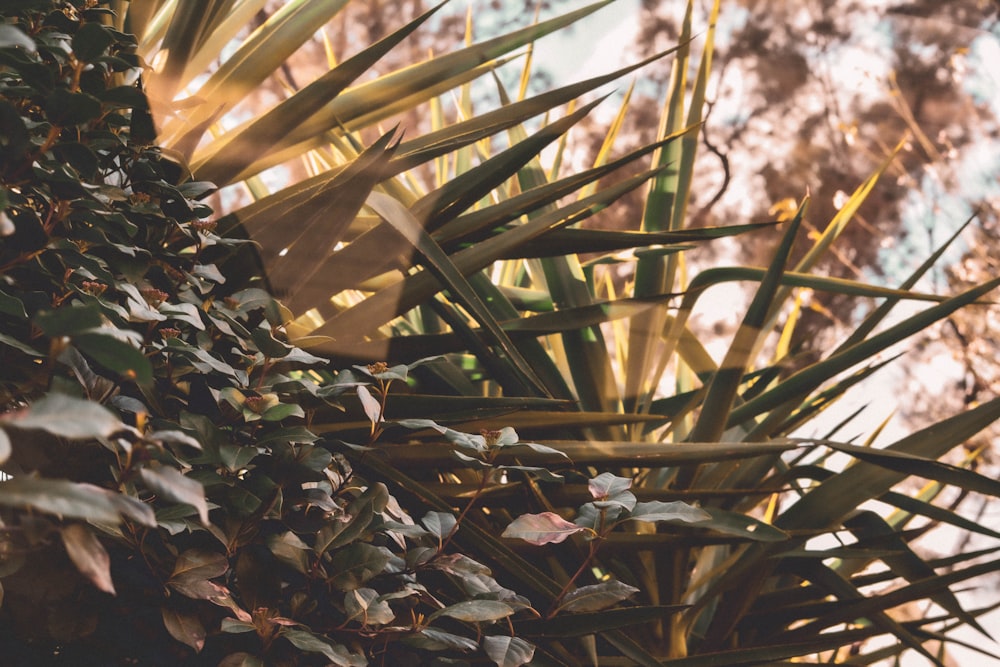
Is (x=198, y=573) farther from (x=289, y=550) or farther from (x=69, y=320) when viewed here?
(x=69, y=320)

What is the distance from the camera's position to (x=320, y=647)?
495 millimetres

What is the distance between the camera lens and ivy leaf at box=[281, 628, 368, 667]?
0.49 m

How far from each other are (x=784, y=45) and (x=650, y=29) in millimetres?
712

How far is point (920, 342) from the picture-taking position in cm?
390

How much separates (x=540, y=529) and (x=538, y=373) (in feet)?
1.55

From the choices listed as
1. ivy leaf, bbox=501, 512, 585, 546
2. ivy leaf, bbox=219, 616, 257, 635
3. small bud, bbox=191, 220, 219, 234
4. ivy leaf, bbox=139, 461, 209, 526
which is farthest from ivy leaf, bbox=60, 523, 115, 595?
small bud, bbox=191, 220, 219, 234

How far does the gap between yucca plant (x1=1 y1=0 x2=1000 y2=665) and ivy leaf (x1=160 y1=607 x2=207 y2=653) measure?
0.26 ft

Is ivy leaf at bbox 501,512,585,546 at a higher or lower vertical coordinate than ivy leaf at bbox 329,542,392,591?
higher

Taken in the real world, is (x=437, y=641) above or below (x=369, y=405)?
below

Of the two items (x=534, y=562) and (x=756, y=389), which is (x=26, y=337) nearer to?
(x=534, y=562)

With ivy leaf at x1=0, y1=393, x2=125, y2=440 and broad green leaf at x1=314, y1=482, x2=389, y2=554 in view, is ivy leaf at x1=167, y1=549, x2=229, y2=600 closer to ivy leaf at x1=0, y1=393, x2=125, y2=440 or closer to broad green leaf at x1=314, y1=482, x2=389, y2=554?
broad green leaf at x1=314, y1=482, x2=389, y2=554

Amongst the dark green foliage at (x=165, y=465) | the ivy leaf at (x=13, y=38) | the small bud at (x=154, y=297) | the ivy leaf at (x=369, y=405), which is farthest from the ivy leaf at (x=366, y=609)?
the ivy leaf at (x=13, y=38)

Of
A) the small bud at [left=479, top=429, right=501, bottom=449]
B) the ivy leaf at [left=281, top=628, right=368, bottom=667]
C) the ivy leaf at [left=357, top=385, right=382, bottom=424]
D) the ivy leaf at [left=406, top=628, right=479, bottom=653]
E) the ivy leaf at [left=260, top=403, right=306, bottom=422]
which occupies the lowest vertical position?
the ivy leaf at [left=281, top=628, right=368, bottom=667]

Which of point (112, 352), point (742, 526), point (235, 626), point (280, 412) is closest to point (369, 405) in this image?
point (280, 412)
